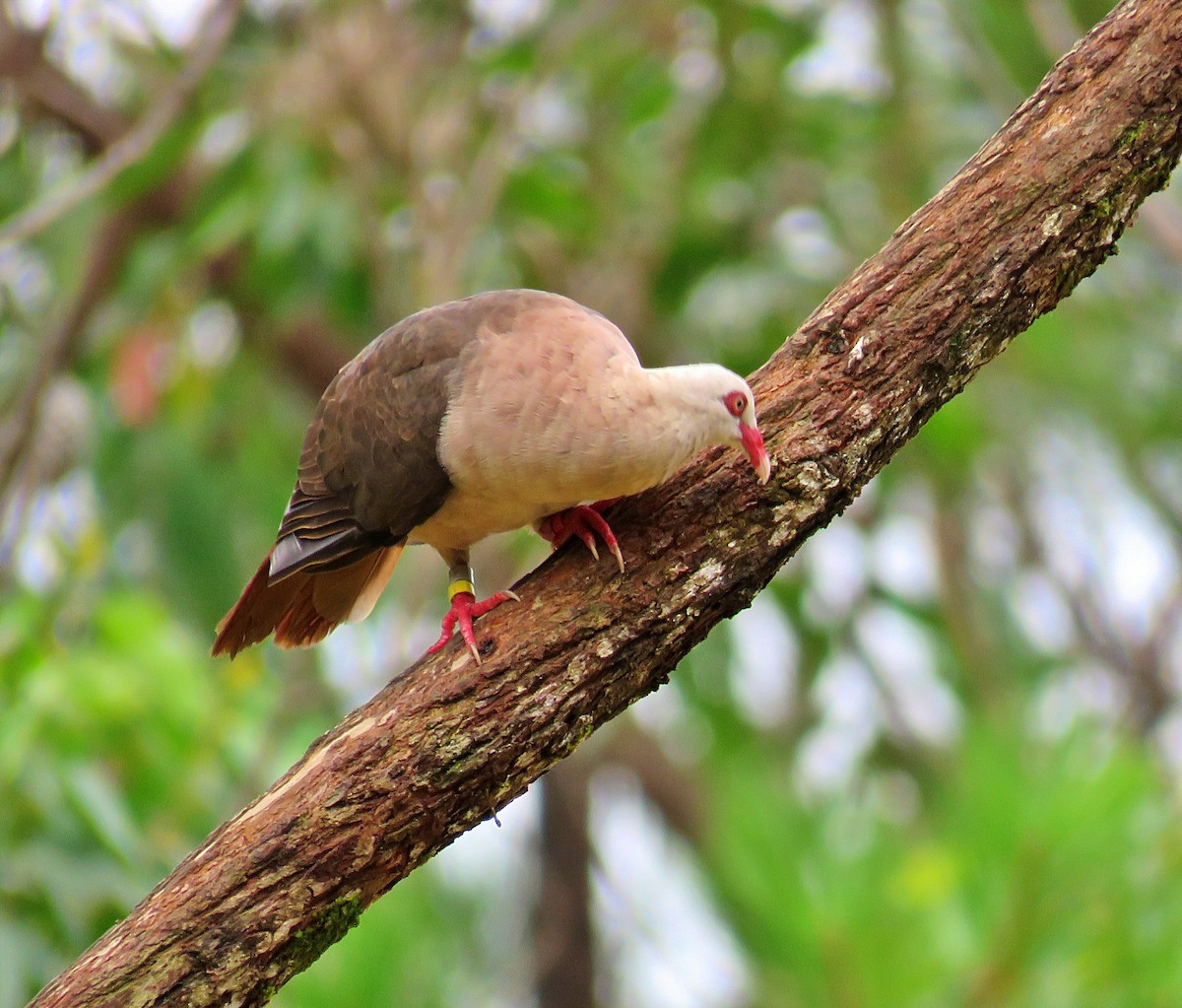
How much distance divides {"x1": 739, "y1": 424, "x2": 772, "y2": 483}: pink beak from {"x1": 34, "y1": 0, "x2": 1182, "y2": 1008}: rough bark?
0.04 metres

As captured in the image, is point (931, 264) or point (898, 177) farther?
point (898, 177)

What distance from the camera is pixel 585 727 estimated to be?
2912 mm

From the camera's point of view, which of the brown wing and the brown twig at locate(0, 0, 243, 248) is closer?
the brown wing

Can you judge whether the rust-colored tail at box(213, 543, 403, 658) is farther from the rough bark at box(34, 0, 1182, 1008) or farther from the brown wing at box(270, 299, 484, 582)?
the rough bark at box(34, 0, 1182, 1008)

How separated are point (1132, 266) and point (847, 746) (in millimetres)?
3718

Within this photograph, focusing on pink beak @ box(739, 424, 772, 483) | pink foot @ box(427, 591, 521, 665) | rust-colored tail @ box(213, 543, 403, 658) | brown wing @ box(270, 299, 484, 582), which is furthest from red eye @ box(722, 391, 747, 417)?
rust-colored tail @ box(213, 543, 403, 658)

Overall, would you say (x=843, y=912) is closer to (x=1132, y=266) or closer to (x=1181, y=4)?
(x=1181, y=4)

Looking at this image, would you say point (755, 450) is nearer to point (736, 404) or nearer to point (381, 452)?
point (736, 404)

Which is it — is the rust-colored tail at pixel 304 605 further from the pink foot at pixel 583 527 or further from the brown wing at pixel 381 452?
the pink foot at pixel 583 527

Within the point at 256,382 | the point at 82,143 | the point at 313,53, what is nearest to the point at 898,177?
the point at 313,53

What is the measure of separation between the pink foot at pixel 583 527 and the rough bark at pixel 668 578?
43 mm

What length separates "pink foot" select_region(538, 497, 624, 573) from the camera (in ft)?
10.1

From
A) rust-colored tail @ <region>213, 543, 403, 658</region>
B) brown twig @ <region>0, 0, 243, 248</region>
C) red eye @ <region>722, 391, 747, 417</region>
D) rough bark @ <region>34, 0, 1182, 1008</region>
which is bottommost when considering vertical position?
rough bark @ <region>34, 0, 1182, 1008</region>

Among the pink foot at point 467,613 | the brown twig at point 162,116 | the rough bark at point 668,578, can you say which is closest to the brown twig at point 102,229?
the brown twig at point 162,116
